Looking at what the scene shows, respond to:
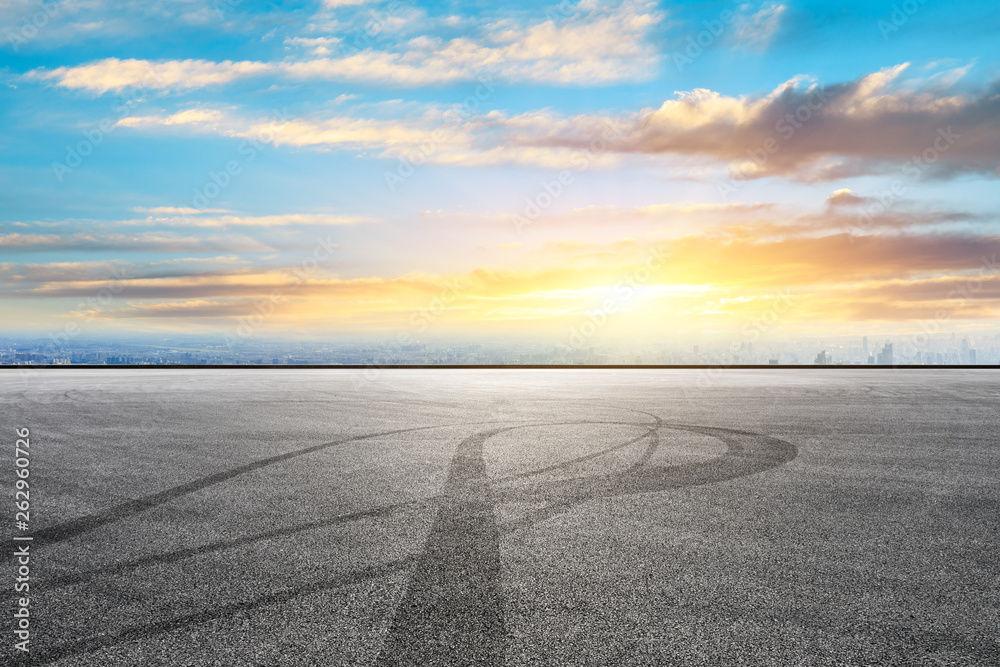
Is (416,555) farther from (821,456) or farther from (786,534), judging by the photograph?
(821,456)

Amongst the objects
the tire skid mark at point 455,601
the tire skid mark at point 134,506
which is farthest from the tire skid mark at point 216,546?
the tire skid mark at point 134,506

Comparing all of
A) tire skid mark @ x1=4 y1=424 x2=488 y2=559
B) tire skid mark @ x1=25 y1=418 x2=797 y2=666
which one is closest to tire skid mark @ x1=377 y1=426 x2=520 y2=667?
tire skid mark @ x1=25 y1=418 x2=797 y2=666

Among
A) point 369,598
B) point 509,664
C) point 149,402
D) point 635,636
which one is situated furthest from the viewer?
point 149,402

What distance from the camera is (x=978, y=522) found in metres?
5.95

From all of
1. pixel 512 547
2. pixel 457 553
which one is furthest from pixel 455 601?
pixel 512 547

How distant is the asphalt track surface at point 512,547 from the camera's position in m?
3.54

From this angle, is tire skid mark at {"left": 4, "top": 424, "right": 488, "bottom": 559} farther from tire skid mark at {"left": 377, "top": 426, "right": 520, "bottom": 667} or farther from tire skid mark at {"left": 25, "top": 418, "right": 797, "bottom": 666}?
tire skid mark at {"left": 377, "top": 426, "right": 520, "bottom": 667}

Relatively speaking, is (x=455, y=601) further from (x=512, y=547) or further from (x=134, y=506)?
(x=134, y=506)

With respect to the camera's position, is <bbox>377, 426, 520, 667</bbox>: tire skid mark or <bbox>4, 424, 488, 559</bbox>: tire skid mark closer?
<bbox>377, 426, 520, 667</bbox>: tire skid mark

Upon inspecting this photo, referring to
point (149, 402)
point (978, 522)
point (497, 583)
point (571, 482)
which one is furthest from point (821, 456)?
point (149, 402)

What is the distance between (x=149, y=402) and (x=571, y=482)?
1399 centimetres

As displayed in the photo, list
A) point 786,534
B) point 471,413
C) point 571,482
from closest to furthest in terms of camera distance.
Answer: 1. point 786,534
2. point 571,482
3. point 471,413

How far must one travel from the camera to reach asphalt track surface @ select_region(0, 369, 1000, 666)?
3.54m

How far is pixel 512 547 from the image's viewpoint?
5.07 m
